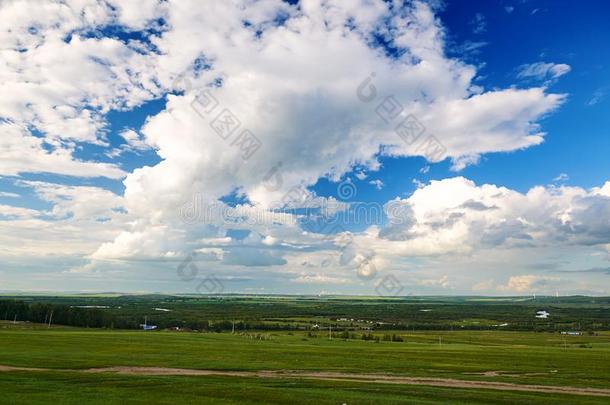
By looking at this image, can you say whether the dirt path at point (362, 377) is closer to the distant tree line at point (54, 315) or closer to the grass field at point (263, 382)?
the grass field at point (263, 382)

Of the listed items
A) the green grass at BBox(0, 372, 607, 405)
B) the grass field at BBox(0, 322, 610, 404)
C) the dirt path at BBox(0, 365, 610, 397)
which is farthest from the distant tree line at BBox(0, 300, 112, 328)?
the green grass at BBox(0, 372, 607, 405)

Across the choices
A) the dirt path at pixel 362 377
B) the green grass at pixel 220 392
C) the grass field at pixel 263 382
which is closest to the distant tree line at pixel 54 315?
the grass field at pixel 263 382

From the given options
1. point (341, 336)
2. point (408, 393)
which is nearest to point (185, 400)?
point (408, 393)

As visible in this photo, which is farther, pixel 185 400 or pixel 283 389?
pixel 283 389

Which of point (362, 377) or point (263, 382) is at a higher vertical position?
point (263, 382)

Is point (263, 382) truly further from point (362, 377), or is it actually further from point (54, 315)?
point (54, 315)

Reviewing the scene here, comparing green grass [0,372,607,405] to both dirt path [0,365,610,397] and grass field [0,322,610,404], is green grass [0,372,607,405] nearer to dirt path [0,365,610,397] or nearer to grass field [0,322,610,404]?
grass field [0,322,610,404]

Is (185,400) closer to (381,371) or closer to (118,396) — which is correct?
(118,396)

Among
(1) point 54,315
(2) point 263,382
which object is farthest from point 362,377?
(1) point 54,315
